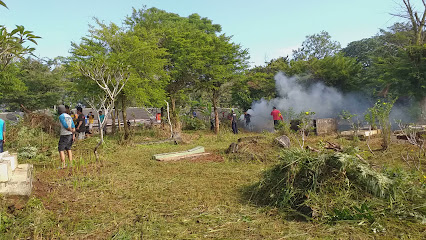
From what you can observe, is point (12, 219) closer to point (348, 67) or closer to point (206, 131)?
point (206, 131)

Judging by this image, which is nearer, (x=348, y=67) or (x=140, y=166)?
(x=140, y=166)

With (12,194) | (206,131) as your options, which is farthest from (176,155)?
(206,131)

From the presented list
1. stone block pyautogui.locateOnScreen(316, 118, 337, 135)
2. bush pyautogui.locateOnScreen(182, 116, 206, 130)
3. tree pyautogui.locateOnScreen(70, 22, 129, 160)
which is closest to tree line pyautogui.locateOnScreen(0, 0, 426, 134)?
tree pyautogui.locateOnScreen(70, 22, 129, 160)

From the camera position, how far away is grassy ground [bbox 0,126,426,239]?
11.4ft

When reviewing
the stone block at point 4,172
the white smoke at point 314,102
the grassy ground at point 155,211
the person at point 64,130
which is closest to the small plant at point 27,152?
the grassy ground at point 155,211

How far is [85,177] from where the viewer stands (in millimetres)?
6199

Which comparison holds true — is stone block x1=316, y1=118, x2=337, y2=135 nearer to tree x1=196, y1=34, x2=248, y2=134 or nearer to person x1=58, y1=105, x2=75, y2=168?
tree x1=196, y1=34, x2=248, y2=134

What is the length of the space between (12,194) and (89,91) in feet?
30.2

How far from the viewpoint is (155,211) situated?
435 cm

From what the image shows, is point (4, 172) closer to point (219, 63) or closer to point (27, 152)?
point (27, 152)

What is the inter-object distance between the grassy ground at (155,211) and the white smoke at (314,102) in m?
14.4

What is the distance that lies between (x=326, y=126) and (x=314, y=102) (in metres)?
6.90

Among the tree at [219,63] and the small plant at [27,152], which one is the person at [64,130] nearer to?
the small plant at [27,152]

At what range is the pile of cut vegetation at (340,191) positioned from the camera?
147 inches
